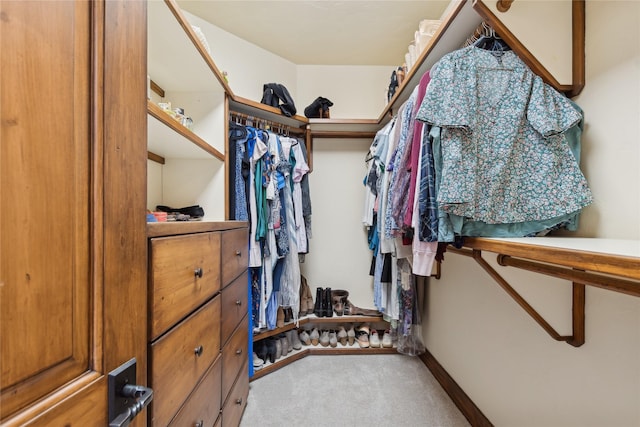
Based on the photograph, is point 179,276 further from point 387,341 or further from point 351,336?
point 387,341

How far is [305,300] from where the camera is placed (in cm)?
198

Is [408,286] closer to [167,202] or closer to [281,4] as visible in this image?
[167,202]

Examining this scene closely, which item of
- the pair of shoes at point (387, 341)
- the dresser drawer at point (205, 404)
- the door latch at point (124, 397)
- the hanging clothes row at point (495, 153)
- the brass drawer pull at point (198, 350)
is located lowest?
the pair of shoes at point (387, 341)

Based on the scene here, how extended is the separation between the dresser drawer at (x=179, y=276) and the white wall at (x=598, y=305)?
1069 millimetres

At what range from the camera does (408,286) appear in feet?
5.17

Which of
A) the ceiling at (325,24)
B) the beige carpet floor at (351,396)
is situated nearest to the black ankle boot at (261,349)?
the beige carpet floor at (351,396)

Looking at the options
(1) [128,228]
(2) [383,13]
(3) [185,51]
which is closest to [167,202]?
(3) [185,51]

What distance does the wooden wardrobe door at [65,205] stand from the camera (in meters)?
0.26

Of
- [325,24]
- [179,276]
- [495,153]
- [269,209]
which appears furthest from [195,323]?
[325,24]

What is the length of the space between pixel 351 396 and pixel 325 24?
2.43m

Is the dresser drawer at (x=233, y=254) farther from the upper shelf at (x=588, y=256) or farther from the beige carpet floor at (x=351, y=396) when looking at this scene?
the upper shelf at (x=588, y=256)

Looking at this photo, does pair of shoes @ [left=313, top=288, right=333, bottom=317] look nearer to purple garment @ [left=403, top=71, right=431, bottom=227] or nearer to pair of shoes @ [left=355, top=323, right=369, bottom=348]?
pair of shoes @ [left=355, top=323, right=369, bottom=348]

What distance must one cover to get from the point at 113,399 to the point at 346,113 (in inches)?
88.4

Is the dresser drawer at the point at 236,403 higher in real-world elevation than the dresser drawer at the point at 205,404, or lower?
lower
